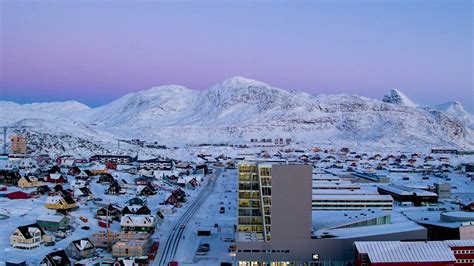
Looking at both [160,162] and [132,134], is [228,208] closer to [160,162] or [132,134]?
[160,162]

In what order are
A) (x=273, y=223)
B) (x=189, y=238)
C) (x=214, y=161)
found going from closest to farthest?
(x=273, y=223), (x=189, y=238), (x=214, y=161)

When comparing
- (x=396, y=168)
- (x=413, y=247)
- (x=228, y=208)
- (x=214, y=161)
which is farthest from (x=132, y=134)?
(x=413, y=247)

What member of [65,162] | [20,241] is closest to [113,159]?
[65,162]

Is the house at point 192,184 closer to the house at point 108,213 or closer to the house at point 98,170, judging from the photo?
the house at point 98,170

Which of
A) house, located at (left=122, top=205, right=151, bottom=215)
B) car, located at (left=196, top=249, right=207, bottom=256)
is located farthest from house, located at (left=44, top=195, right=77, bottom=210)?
car, located at (left=196, top=249, right=207, bottom=256)

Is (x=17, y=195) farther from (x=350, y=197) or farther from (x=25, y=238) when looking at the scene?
(x=350, y=197)
